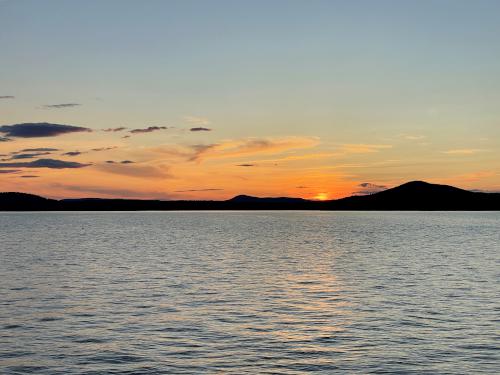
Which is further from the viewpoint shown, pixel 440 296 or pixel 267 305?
pixel 440 296

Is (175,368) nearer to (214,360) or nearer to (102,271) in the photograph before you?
(214,360)

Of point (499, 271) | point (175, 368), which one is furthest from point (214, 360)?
point (499, 271)

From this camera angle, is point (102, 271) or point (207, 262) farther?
point (207, 262)

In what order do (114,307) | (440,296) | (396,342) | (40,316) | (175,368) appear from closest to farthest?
(175,368), (396,342), (40,316), (114,307), (440,296)

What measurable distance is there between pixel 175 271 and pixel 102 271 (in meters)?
8.11

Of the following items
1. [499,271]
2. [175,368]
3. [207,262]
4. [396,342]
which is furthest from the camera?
[207,262]

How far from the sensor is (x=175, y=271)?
2635 inches

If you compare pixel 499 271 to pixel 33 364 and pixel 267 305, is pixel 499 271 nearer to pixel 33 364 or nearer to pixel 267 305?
pixel 267 305

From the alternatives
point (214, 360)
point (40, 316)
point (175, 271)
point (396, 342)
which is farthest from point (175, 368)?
point (175, 271)

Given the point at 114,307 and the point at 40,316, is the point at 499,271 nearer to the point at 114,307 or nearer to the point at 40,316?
the point at 114,307

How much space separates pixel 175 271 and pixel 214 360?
3926 centimetres

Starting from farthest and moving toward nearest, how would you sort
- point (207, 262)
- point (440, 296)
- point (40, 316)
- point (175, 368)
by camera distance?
point (207, 262) < point (440, 296) < point (40, 316) < point (175, 368)

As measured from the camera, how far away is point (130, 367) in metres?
27.2

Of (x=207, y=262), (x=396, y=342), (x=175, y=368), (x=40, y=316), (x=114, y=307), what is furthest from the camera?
(x=207, y=262)
